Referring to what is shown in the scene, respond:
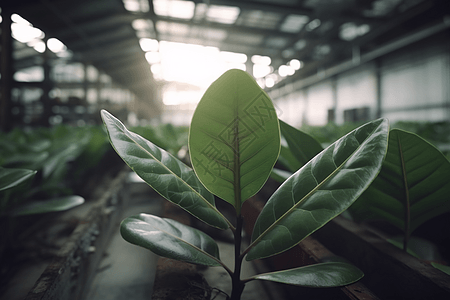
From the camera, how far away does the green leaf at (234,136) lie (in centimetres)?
25

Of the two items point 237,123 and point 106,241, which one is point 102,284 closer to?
point 106,241

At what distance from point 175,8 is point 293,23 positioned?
3.69 meters

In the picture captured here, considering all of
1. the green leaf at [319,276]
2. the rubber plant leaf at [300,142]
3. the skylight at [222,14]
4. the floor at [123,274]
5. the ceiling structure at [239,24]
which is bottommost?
the floor at [123,274]

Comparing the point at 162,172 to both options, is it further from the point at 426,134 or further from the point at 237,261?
the point at 426,134

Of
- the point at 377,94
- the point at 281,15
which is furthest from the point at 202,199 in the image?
the point at 377,94

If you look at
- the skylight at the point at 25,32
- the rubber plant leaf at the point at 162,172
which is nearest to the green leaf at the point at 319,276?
the rubber plant leaf at the point at 162,172

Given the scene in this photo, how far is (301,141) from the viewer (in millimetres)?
405

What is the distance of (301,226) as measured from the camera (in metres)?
0.26

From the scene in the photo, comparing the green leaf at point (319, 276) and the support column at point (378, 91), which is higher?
the support column at point (378, 91)

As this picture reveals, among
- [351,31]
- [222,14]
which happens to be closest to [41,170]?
[222,14]

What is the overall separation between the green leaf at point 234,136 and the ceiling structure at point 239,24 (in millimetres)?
4268

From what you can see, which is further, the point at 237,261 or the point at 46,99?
the point at 46,99

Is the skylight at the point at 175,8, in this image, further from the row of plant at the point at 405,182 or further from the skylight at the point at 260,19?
the row of plant at the point at 405,182

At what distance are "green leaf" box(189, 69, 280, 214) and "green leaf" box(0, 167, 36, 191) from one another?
312 mm
